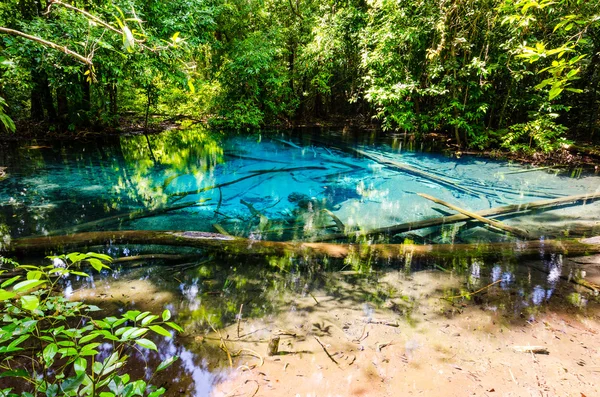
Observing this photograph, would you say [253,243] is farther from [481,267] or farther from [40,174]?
[40,174]

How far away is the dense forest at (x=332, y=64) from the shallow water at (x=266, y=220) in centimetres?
157

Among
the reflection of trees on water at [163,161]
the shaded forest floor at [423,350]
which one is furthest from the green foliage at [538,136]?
the reflection of trees on water at [163,161]

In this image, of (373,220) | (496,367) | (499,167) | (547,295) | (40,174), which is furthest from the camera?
(499,167)

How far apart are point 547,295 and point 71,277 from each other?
4.17m

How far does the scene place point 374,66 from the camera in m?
9.88

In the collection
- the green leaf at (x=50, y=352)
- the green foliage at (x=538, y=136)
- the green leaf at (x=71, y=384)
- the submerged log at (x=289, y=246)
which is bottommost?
the submerged log at (x=289, y=246)

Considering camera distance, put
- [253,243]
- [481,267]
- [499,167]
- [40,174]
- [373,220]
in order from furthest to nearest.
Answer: [499,167] < [40,174] < [373,220] < [253,243] < [481,267]

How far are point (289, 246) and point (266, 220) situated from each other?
46.3 inches

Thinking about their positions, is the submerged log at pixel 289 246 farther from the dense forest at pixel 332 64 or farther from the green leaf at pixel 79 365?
the dense forest at pixel 332 64

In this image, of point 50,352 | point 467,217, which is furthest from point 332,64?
point 50,352

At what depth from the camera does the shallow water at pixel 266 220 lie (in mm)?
2490

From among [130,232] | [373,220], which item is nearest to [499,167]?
[373,220]

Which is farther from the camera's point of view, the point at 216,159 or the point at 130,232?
the point at 216,159

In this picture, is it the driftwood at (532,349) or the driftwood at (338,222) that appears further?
the driftwood at (338,222)
